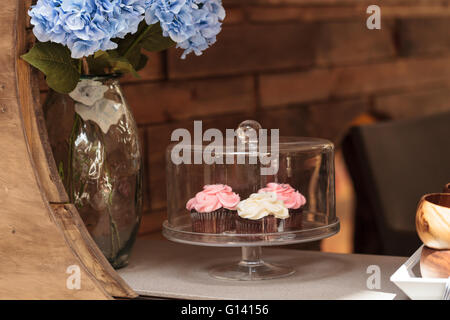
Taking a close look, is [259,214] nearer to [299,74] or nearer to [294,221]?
[294,221]

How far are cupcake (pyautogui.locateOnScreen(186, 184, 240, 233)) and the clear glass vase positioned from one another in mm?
149

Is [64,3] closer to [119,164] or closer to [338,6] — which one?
[119,164]

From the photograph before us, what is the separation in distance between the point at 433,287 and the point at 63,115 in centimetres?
64

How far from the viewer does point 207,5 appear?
127 cm

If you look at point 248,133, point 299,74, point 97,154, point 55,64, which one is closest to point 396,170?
point 299,74

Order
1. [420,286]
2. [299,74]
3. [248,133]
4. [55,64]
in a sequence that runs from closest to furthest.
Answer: [420,286] < [55,64] < [248,133] < [299,74]

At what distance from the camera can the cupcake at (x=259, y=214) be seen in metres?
1.20

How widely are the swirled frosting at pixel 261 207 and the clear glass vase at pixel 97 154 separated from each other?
22 cm

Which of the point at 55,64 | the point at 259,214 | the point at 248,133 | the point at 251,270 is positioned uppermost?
the point at 55,64

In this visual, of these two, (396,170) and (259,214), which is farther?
(396,170)

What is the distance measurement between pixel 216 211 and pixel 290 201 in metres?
0.12

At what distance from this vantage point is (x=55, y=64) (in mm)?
1175

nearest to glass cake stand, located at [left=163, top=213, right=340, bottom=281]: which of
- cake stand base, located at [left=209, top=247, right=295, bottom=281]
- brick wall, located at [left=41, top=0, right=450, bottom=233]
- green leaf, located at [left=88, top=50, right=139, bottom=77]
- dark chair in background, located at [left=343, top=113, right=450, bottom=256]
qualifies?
cake stand base, located at [left=209, top=247, right=295, bottom=281]
